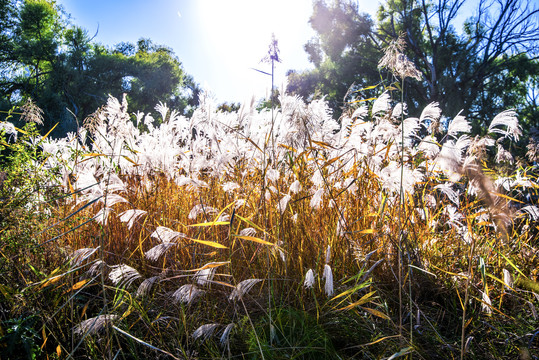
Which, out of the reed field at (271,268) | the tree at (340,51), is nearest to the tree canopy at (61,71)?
the tree at (340,51)

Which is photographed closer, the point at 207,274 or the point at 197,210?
the point at 207,274

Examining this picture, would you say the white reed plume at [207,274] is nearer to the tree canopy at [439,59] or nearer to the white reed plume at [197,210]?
the white reed plume at [197,210]

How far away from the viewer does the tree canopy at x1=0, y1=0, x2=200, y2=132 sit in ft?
50.3

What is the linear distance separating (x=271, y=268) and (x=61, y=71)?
18383 millimetres

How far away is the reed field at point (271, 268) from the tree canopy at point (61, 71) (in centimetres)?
1401

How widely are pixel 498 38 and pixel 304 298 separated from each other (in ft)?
56.4

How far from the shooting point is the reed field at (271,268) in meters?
1.25

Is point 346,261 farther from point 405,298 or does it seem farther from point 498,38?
point 498,38

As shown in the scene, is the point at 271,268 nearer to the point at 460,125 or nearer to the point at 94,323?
the point at 94,323

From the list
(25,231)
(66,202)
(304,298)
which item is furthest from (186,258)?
(66,202)

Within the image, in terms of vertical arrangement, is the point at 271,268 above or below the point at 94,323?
above

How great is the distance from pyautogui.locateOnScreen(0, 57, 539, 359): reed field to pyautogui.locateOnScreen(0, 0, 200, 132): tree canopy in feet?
46.0

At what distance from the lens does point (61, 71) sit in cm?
1566

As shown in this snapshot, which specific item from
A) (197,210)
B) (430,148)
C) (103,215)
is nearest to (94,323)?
(103,215)
